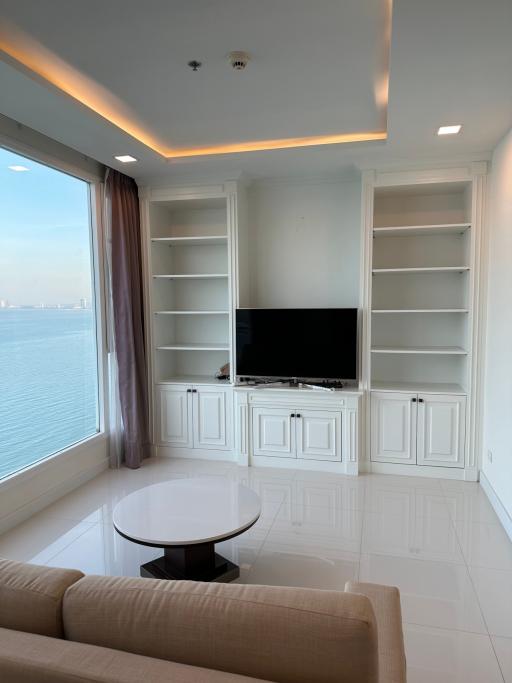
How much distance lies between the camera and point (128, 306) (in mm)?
4422

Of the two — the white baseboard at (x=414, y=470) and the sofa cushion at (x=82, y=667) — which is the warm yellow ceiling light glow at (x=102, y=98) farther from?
the white baseboard at (x=414, y=470)

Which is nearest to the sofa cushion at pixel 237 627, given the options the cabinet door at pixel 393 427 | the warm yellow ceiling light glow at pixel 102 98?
the warm yellow ceiling light glow at pixel 102 98

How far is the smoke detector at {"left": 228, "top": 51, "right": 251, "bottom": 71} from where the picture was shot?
247cm

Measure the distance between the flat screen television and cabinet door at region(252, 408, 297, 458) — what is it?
36 cm

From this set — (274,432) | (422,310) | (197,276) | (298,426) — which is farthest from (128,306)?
(422,310)

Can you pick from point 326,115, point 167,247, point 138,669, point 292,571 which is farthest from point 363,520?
point 167,247

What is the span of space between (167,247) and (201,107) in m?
2.01

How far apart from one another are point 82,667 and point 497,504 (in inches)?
128

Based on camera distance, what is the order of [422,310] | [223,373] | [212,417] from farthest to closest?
[223,373]
[212,417]
[422,310]

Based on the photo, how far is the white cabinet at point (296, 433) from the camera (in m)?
4.32

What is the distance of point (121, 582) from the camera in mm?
1179

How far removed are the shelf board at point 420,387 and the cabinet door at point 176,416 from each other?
72.1 inches

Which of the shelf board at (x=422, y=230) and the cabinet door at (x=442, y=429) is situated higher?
the shelf board at (x=422, y=230)

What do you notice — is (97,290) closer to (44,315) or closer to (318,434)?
(44,315)
